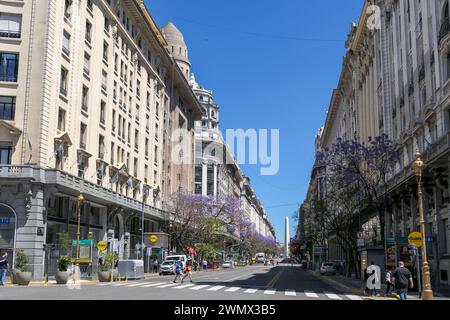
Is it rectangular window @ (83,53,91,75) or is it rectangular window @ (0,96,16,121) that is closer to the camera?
rectangular window @ (0,96,16,121)

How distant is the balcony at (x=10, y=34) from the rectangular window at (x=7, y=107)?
→ 4.79 meters

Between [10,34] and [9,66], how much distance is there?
2.51 m

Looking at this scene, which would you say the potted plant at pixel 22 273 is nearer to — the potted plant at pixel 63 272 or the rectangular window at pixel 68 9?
the potted plant at pixel 63 272

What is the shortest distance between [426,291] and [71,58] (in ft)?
116

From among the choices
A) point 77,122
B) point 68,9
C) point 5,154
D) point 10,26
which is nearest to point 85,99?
point 77,122

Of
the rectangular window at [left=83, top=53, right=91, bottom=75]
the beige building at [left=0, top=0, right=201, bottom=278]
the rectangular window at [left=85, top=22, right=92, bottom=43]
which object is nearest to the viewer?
the beige building at [left=0, top=0, right=201, bottom=278]

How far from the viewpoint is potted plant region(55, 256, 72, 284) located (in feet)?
114

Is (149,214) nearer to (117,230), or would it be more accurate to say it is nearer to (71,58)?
(117,230)

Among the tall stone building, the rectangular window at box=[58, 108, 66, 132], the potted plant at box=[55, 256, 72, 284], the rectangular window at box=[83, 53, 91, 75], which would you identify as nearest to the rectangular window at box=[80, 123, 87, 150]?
the rectangular window at box=[58, 108, 66, 132]

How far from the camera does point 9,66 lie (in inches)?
→ 1655

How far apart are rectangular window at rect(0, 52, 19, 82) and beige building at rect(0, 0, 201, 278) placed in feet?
0.25

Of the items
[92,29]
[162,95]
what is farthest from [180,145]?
[92,29]

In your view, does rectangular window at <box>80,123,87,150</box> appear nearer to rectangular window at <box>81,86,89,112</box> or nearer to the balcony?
rectangular window at <box>81,86,89,112</box>

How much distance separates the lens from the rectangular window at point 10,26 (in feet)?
138
